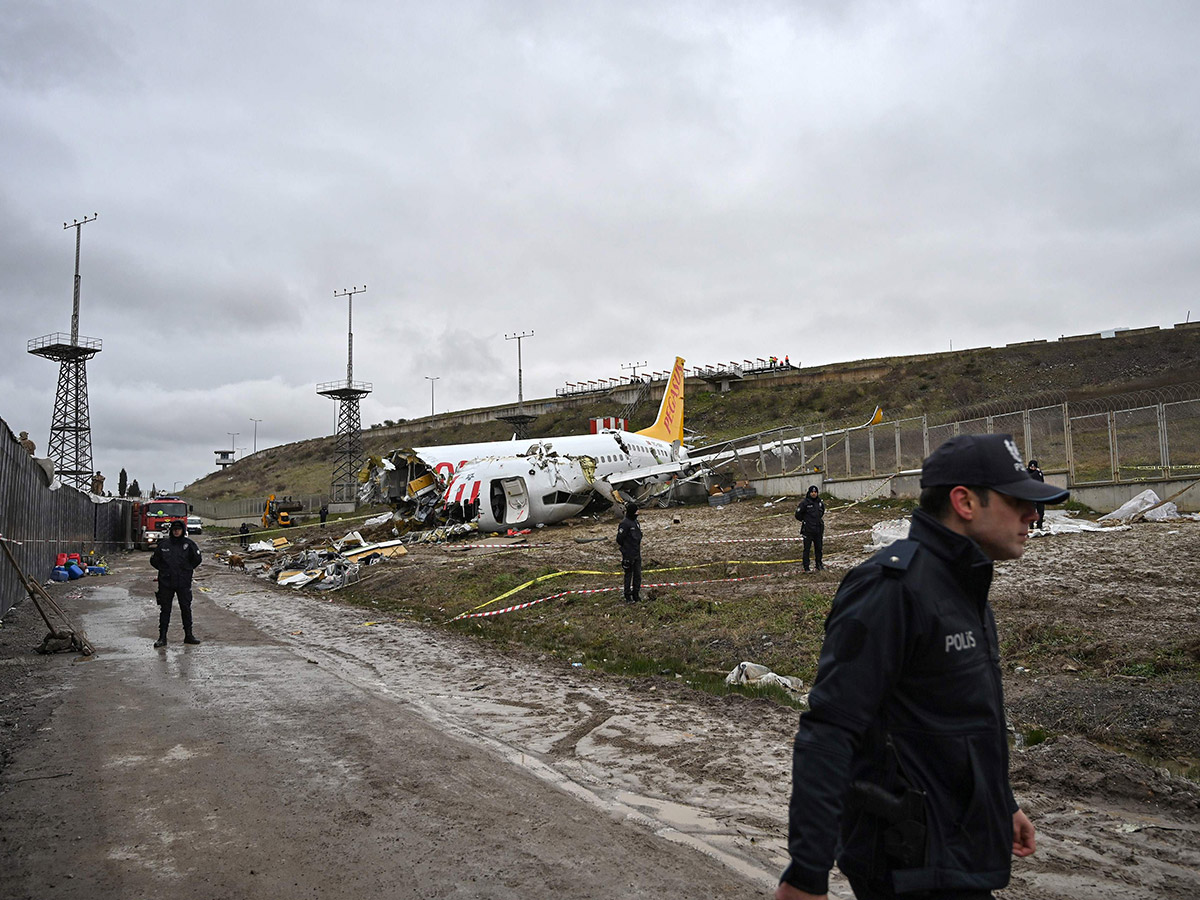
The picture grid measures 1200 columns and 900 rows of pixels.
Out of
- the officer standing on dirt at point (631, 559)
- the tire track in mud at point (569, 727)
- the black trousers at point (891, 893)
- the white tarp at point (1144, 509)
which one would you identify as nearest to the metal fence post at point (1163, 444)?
the white tarp at point (1144, 509)

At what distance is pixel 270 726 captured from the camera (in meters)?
7.38

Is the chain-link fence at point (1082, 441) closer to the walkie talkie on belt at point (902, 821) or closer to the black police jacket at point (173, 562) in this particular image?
the black police jacket at point (173, 562)

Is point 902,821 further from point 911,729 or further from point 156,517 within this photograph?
point 156,517

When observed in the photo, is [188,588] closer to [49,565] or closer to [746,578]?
[746,578]

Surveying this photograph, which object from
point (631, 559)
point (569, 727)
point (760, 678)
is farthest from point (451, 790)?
point (631, 559)

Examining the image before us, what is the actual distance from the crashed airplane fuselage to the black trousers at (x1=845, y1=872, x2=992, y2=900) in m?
27.1

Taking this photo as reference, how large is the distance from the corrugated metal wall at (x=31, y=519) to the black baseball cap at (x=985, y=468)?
15.5m

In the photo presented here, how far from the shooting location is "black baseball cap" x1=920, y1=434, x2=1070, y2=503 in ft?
8.53

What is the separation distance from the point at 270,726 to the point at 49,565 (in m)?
20.0

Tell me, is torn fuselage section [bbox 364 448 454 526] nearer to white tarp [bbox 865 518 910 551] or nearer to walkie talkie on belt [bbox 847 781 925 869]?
white tarp [bbox 865 518 910 551]

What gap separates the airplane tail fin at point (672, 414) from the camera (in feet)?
142

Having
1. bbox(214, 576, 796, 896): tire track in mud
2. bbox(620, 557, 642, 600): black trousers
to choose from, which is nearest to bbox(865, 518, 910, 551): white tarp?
bbox(620, 557, 642, 600): black trousers

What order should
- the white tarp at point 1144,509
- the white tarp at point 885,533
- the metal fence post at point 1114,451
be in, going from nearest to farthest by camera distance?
1. the white tarp at point 1144,509
2. the white tarp at point 885,533
3. the metal fence post at point 1114,451

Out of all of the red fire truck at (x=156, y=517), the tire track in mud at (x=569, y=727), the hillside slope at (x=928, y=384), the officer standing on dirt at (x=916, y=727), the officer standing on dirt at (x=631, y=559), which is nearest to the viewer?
the officer standing on dirt at (x=916, y=727)
